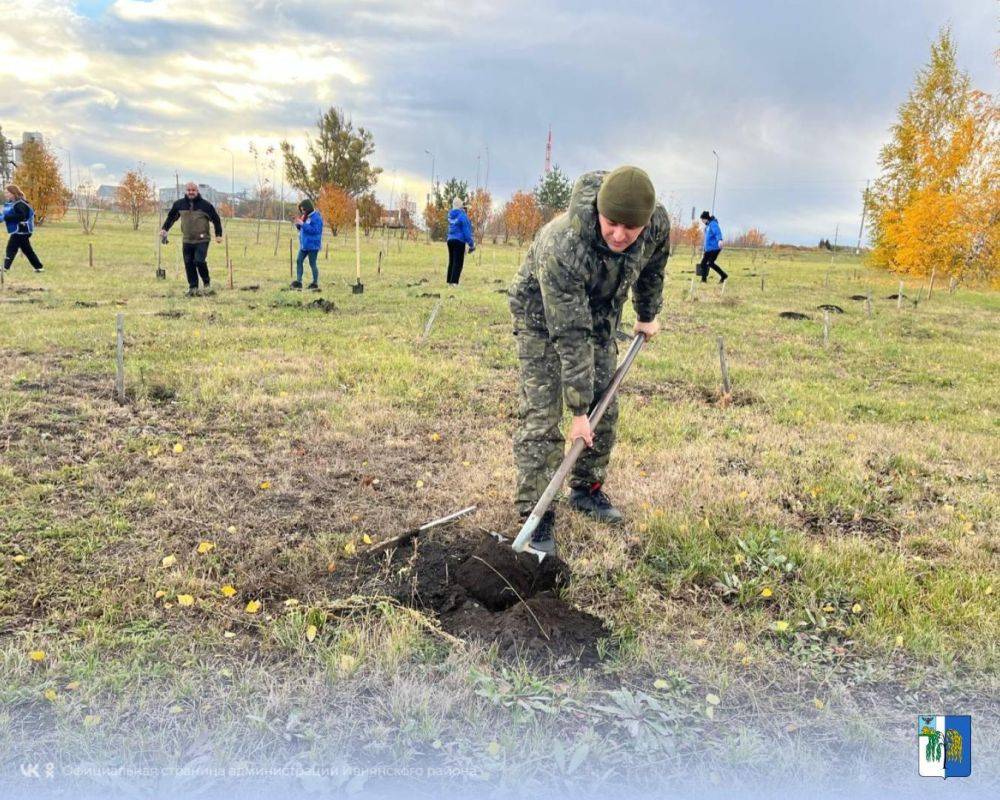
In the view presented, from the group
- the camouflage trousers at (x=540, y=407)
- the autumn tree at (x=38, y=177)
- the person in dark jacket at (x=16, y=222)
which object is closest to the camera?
the camouflage trousers at (x=540, y=407)

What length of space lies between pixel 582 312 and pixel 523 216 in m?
37.3

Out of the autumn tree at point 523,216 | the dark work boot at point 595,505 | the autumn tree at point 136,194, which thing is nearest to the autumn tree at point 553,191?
the autumn tree at point 523,216

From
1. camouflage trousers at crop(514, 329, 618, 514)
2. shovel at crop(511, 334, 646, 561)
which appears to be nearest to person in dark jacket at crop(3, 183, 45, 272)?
camouflage trousers at crop(514, 329, 618, 514)

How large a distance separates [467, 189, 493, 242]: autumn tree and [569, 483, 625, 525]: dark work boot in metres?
35.1

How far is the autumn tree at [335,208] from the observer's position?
32997 mm

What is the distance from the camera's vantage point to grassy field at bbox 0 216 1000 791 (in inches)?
91.2

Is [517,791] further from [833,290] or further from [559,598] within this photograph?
[833,290]

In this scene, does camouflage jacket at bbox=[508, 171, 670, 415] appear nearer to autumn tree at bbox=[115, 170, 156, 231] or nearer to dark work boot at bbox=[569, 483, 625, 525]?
dark work boot at bbox=[569, 483, 625, 525]

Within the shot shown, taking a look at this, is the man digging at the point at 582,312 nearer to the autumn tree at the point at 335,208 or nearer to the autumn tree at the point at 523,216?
the autumn tree at the point at 335,208

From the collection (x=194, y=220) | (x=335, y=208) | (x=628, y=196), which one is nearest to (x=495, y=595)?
(x=628, y=196)

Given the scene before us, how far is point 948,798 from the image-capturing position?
2186 millimetres

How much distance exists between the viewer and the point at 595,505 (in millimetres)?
4059

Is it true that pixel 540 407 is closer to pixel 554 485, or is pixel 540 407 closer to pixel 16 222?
pixel 554 485

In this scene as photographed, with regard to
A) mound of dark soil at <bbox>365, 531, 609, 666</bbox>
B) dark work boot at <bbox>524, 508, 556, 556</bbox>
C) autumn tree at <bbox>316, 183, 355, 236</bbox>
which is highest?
autumn tree at <bbox>316, 183, 355, 236</bbox>
